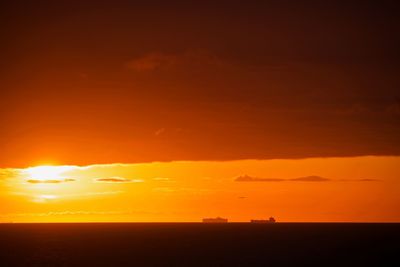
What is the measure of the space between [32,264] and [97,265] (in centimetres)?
1149

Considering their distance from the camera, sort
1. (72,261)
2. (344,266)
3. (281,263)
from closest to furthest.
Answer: (344,266)
(281,263)
(72,261)

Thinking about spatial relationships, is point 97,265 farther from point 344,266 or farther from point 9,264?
point 344,266

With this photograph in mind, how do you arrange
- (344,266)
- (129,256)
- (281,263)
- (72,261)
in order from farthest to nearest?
(129,256) → (72,261) → (281,263) → (344,266)

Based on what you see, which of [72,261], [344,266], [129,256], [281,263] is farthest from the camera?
[129,256]

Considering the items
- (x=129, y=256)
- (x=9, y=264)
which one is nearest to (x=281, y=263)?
(x=129, y=256)

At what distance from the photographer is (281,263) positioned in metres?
97.2

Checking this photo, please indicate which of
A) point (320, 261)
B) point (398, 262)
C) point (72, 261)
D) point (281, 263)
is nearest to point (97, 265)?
point (72, 261)

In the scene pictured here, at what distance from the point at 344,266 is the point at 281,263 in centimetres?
1060

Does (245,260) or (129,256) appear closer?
(245,260)

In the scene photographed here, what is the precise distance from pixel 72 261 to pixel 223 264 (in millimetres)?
27726

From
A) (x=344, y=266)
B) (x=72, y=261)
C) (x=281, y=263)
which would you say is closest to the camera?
(x=344, y=266)

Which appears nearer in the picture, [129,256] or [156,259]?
[156,259]

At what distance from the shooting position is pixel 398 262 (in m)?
93.1

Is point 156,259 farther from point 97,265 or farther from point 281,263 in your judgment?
point 281,263
